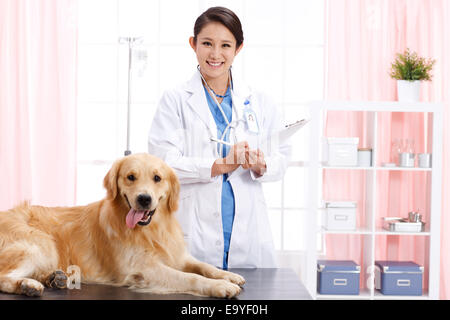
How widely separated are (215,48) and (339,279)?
2.70 m

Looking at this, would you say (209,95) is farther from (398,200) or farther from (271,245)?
(398,200)

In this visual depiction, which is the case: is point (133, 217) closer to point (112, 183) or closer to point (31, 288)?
point (112, 183)

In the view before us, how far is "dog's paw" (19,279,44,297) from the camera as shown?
1.54 meters

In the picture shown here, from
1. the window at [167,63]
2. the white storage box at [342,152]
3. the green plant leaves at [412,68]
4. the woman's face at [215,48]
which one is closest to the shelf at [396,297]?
the window at [167,63]

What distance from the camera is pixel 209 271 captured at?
1.76m

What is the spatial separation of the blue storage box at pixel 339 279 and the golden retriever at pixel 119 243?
8.17 ft

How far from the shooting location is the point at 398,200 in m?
4.38

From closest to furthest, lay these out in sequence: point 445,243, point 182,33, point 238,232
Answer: point 238,232 → point 445,243 → point 182,33

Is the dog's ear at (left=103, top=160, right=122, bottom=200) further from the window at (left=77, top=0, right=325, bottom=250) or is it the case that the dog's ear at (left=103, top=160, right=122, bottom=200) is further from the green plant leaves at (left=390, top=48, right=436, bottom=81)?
the green plant leaves at (left=390, top=48, right=436, bottom=81)

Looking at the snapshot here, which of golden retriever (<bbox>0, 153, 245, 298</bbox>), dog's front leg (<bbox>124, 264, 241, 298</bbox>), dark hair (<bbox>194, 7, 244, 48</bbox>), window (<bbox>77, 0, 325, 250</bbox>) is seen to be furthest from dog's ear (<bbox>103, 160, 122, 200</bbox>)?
window (<bbox>77, 0, 325, 250</bbox>)

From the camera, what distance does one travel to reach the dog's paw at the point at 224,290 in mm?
1552

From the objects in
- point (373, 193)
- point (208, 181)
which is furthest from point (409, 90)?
point (208, 181)

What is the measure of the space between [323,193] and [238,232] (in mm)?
2382
